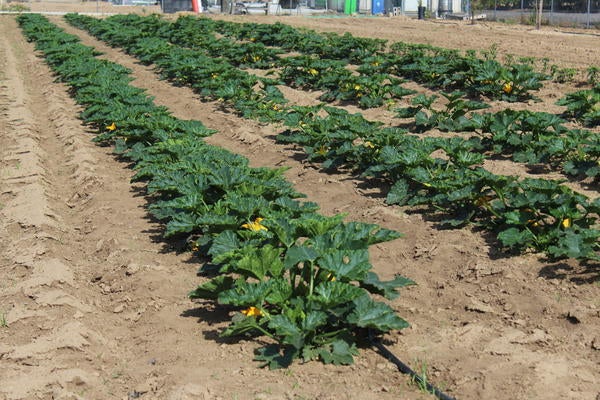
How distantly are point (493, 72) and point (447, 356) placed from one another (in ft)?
27.9

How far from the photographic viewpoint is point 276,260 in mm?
4977

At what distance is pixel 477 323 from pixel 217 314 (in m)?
1.72

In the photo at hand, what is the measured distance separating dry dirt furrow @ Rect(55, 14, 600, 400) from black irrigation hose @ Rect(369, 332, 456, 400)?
0.07 metres

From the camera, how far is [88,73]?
595 inches

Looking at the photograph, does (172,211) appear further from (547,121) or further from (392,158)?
(547,121)

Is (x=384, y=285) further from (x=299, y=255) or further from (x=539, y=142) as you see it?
(x=539, y=142)

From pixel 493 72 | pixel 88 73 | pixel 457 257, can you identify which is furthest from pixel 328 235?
pixel 88 73

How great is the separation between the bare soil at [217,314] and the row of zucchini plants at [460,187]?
0.19 meters

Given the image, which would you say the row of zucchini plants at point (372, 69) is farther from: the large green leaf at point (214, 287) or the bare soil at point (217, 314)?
the large green leaf at point (214, 287)

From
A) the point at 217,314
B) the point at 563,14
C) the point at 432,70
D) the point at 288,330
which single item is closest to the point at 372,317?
the point at 288,330

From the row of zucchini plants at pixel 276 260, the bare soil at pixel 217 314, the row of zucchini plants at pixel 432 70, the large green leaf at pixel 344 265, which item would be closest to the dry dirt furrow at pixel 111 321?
the bare soil at pixel 217 314

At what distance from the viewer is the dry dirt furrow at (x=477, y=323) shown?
4352 millimetres

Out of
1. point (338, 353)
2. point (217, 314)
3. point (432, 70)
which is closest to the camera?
point (338, 353)

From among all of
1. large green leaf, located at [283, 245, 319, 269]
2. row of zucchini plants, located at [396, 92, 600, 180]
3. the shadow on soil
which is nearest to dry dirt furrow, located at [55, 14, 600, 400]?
the shadow on soil
